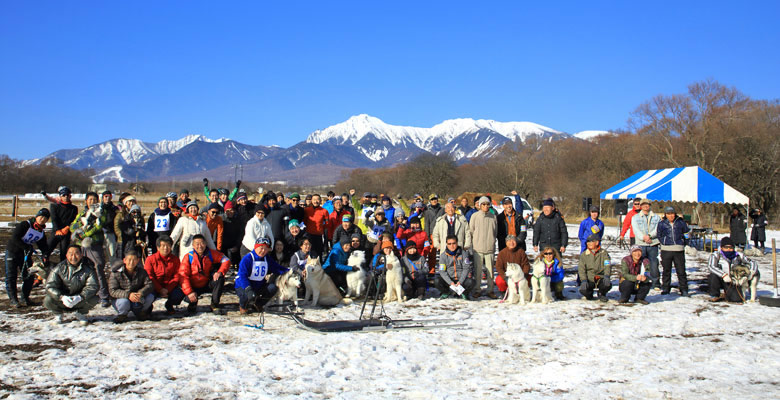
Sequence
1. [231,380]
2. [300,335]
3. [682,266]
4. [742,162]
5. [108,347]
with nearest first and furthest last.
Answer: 1. [231,380]
2. [108,347]
3. [300,335]
4. [682,266]
5. [742,162]

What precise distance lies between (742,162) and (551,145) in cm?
3927

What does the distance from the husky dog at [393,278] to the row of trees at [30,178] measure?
69.8 meters

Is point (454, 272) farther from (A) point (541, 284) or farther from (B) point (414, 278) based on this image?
(A) point (541, 284)

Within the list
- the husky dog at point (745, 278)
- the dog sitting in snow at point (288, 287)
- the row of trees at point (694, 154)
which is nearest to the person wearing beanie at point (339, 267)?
the dog sitting in snow at point (288, 287)

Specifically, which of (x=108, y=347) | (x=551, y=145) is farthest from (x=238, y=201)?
(x=551, y=145)

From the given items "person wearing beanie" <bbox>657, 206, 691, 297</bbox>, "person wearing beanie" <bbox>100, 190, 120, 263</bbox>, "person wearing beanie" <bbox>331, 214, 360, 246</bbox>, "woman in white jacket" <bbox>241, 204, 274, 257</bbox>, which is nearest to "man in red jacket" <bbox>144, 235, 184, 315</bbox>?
"woman in white jacket" <bbox>241, 204, 274, 257</bbox>

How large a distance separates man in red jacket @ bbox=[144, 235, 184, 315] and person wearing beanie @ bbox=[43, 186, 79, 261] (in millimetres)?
1741

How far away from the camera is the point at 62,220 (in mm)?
8172

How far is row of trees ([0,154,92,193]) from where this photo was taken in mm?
69713

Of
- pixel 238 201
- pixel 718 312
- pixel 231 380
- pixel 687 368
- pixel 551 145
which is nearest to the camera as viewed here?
pixel 231 380

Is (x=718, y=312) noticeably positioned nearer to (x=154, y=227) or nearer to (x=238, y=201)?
(x=238, y=201)

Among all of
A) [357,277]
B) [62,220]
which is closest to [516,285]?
[357,277]

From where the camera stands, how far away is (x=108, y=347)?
18.7 feet

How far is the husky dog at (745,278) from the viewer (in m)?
8.26
